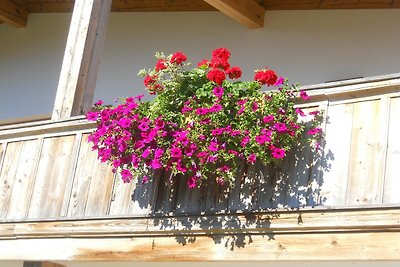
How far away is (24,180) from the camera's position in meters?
7.56

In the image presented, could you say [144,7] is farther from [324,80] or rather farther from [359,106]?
[359,106]

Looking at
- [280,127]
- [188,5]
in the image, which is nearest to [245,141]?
[280,127]

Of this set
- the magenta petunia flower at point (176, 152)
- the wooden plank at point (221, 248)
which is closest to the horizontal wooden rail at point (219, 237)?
the wooden plank at point (221, 248)

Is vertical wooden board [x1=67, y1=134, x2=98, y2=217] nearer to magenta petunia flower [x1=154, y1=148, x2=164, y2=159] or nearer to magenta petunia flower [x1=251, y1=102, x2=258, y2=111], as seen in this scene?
magenta petunia flower [x1=154, y1=148, x2=164, y2=159]

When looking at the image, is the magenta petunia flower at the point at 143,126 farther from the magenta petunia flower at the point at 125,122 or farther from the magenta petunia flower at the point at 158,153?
the magenta petunia flower at the point at 158,153

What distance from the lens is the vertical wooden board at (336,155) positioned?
5566mm

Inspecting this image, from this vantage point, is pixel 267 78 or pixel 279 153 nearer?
pixel 279 153

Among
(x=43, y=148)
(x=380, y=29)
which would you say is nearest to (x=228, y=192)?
(x=43, y=148)

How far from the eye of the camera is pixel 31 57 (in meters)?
12.0

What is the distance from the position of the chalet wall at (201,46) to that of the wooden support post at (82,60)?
7.64ft

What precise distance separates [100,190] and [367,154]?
7.80 feet

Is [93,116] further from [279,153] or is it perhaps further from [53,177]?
[279,153]

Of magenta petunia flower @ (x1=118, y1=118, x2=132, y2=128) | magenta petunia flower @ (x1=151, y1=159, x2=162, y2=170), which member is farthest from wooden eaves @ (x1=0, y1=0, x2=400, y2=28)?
magenta petunia flower @ (x1=151, y1=159, x2=162, y2=170)

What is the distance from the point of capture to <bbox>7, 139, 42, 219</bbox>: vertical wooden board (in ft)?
24.5
